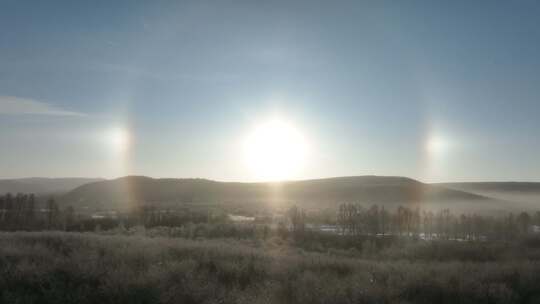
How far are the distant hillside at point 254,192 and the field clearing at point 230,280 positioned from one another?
129177 millimetres

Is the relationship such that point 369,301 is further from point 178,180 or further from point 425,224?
point 178,180

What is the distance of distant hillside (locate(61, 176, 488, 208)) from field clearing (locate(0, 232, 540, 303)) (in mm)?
129177

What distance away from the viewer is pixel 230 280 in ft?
44.5

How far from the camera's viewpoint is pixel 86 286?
1109cm

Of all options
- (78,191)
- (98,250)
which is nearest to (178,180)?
(78,191)

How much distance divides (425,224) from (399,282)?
151ft

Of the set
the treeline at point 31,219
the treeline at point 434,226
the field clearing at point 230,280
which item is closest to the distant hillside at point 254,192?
the treeline at point 31,219

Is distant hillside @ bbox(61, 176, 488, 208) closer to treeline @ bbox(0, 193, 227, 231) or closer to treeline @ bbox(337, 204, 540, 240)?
treeline @ bbox(0, 193, 227, 231)

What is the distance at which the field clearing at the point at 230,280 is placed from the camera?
11031 millimetres

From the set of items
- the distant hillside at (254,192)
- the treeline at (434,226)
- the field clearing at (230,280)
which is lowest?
the treeline at (434,226)

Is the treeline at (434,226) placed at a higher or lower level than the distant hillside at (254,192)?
lower

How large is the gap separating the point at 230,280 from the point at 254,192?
528ft

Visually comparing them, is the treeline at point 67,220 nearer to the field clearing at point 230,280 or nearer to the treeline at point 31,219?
the treeline at point 31,219

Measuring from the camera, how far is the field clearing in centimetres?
1103
